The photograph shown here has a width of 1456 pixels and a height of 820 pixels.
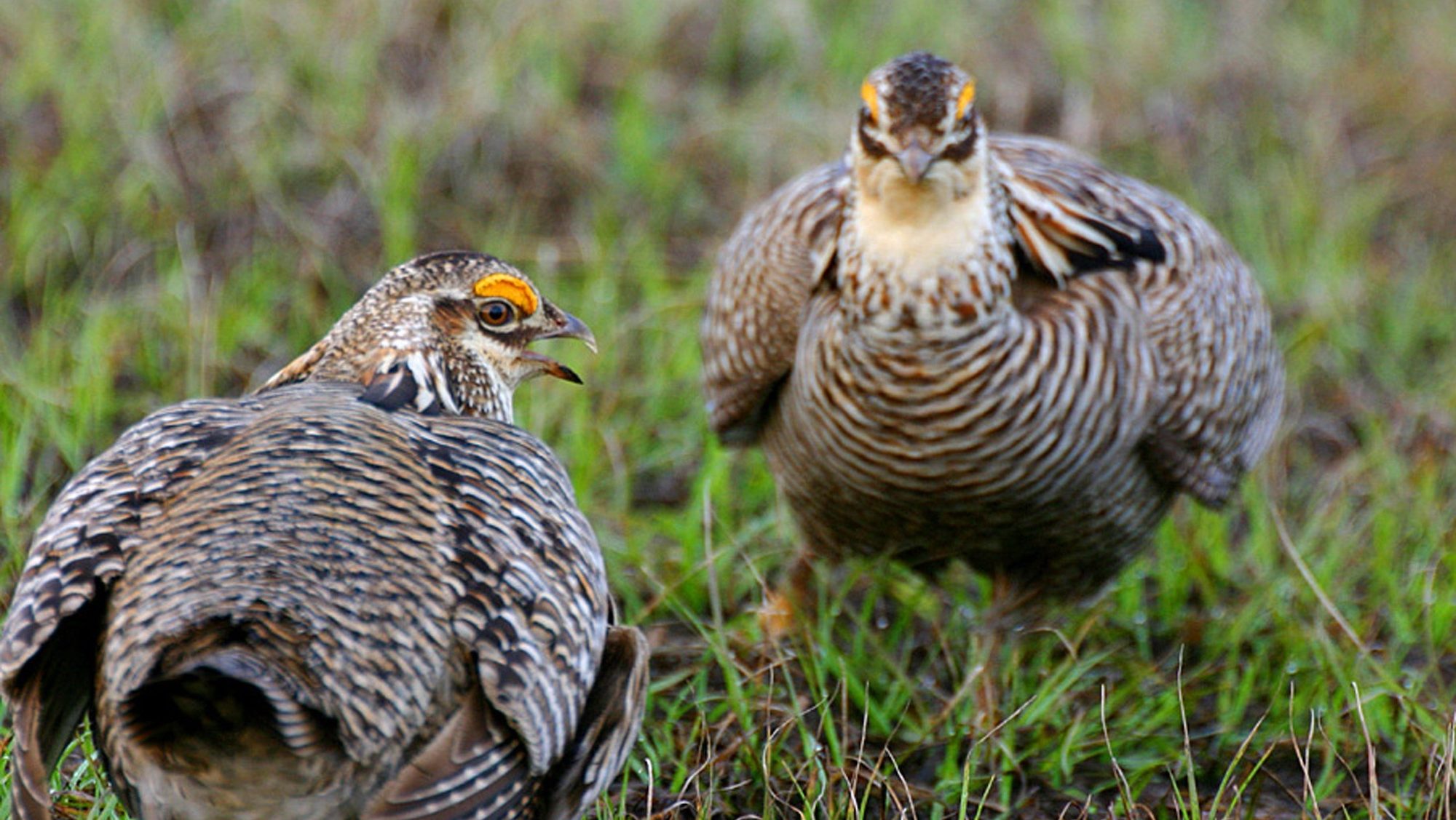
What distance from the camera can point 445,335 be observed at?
3.55 meters

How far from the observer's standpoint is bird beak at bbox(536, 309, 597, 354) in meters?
3.73

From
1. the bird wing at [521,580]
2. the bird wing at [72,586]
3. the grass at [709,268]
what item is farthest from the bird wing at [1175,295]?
the bird wing at [72,586]

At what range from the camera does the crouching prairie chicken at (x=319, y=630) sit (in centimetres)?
265

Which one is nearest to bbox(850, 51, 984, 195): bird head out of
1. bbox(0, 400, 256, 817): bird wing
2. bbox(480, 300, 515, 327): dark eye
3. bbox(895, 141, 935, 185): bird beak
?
bbox(895, 141, 935, 185): bird beak

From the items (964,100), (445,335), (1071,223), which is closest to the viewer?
(445,335)

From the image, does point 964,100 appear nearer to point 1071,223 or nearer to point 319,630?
point 1071,223

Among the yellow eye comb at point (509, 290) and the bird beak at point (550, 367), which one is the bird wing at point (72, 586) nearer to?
the yellow eye comb at point (509, 290)

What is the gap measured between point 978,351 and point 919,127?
0.49 metres

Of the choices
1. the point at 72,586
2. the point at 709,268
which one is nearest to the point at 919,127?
the point at 72,586

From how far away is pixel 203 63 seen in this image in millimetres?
6168

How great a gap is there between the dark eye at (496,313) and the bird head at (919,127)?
0.80 metres

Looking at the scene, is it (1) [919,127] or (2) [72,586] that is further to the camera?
(1) [919,127]

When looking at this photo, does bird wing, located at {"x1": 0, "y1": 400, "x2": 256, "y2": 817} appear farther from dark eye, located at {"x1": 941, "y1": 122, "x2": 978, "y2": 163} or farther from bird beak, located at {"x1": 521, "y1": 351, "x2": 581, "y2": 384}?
dark eye, located at {"x1": 941, "y1": 122, "x2": 978, "y2": 163}

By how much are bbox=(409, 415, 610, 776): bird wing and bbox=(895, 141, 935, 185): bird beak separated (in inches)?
38.1
